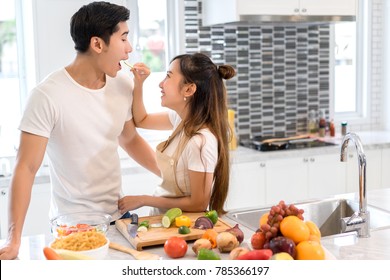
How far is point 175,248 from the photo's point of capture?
1.77 metres

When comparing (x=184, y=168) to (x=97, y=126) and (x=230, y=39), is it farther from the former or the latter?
(x=230, y=39)

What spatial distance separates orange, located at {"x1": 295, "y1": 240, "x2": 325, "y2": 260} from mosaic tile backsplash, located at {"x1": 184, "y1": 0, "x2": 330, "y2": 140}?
285 cm

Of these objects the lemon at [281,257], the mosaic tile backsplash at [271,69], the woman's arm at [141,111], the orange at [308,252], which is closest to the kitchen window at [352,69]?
the mosaic tile backsplash at [271,69]

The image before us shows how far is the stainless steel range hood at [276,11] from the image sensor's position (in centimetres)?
388

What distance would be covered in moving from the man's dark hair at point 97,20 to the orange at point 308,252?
1.15 metres

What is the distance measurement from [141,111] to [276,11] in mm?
1828

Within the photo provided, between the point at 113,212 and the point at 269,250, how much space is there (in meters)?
1.02

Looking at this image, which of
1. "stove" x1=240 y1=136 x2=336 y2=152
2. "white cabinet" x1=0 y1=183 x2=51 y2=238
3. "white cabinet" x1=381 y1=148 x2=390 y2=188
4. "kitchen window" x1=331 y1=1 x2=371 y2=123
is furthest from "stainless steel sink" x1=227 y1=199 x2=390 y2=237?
"kitchen window" x1=331 y1=1 x2=371 y2=123

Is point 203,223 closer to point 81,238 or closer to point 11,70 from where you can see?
point 81,238

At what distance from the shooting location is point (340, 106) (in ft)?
16.5

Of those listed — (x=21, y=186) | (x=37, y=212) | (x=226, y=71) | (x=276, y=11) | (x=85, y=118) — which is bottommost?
(x=37, y=212)

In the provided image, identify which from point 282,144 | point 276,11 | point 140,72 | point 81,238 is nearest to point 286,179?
point 282,144

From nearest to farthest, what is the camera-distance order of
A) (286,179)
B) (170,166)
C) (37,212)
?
(170,166), (37,212), (286,179)
